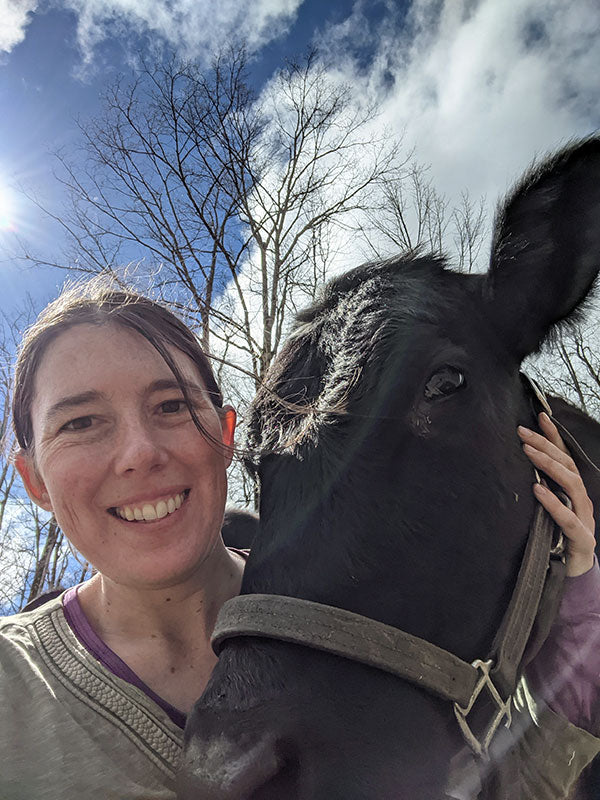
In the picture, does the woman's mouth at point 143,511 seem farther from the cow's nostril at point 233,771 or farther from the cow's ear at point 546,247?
the cow's ear at point 546,247

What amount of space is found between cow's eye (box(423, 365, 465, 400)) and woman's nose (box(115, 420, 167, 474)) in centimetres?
90

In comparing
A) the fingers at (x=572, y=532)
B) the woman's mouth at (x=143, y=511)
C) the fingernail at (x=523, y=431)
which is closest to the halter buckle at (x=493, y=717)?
the fingers at (x=572, y=532)

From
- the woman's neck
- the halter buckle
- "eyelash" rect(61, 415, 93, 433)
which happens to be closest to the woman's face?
"eyelash" rect(61, 415, 93, 433)

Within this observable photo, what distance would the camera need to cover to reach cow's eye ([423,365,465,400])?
5.96 ft

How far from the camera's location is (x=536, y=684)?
1885 millimetres

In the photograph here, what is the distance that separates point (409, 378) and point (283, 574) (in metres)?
0.71

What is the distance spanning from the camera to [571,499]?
1925mm

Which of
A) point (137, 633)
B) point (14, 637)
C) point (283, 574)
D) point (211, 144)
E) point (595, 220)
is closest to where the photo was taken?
point (283, 574)

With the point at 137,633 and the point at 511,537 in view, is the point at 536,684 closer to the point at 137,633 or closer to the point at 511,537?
the point at 511,537

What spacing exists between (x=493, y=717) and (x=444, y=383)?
99 centimetres

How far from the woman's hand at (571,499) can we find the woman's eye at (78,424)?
1.50 metres

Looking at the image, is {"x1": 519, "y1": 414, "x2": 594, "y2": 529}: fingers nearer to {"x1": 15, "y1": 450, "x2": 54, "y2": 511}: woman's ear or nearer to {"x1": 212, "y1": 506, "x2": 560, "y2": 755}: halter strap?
{"x1": 212, "y1": 506, "x2": 560, "y2": 755}: halter strap

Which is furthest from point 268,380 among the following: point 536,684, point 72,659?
point 536,684

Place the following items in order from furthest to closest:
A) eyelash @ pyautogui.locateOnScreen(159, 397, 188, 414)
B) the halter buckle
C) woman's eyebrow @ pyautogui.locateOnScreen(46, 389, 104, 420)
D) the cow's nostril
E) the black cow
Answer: eyelash @ pyautogui.locateOnScreen(159, 397, 188, 414)
woman's eyebrow @ pyautogui.locateOnScreen(46, 389, 104, 420)
the halter buckle
the black cow
the cow's nostril
